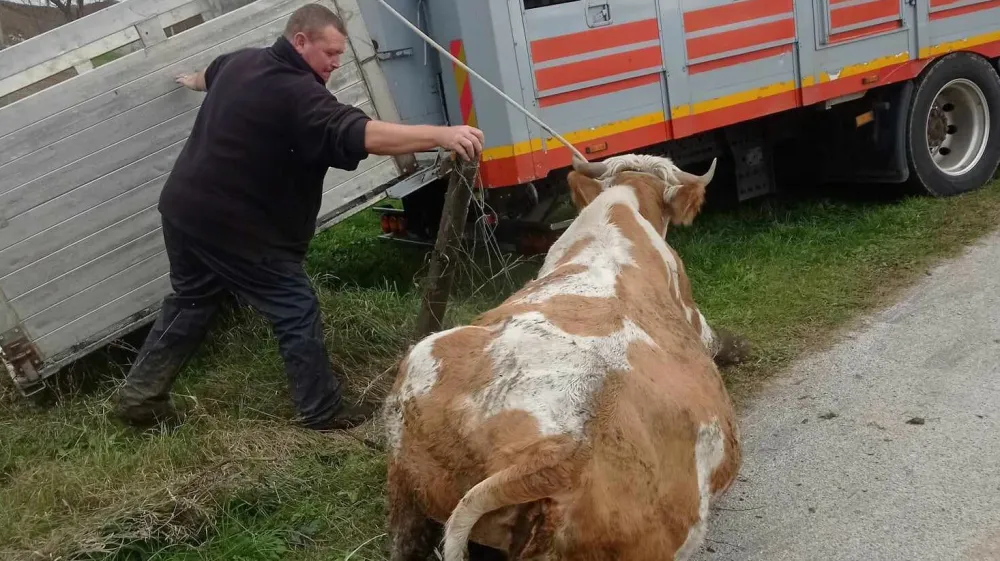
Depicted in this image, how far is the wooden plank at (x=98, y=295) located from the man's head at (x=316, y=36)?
152 cm

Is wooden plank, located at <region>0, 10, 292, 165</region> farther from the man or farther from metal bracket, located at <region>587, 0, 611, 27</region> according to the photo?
metal bracket, located at <region>587, 0, 611, 27</region>

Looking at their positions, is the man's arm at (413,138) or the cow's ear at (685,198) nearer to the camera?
the man's arm at (413,138)

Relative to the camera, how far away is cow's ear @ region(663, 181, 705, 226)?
4.16 meters

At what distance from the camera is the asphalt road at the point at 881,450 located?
3.24 m

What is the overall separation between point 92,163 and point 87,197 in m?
0.18

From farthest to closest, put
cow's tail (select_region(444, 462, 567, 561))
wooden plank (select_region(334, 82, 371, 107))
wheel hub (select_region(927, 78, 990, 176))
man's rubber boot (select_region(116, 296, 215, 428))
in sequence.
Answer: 1. wheel hub (select_region(927, 78, 990, 176))
2. wooden plank (select_region(334, 82, 371, 107))
3. man's rubber boot (select_region(116, 296, 215, 428))
4. cow's tail (select_region(444, 462, 567, 561))

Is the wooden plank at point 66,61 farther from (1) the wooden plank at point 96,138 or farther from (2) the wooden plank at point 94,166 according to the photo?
(2) the wooden plank at point 94,166

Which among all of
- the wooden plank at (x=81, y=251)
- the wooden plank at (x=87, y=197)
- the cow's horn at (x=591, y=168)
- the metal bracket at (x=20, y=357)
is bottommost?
the metal bracket at (x=20, y=357)

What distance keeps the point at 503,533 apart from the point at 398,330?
280cm

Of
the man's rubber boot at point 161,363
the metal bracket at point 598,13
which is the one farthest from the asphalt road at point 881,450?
the man's rubber boot at point 161,363

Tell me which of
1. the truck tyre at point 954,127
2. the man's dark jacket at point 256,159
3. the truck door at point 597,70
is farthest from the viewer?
the truck tyre at point 954,127

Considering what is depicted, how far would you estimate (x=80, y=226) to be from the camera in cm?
434

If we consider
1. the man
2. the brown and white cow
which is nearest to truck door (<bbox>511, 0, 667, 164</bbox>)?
the man

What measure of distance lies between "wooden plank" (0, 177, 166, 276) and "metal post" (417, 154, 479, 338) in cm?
157
